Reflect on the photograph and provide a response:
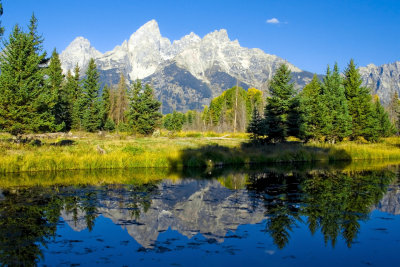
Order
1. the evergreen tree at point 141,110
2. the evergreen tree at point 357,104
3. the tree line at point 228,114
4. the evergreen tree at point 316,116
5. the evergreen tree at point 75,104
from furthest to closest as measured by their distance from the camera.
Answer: the tree line at point 228,114
the evergreen tree at point 75,104
the evergreen tree at point 141,110
the evergreen tree at point 357,104
the evergreen tree at point 316,116

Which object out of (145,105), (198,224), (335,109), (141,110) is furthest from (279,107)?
(198,224)

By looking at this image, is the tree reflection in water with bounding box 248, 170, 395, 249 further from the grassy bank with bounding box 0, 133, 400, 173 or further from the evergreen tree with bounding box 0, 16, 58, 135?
the evergreen tree with bounding box 0, 16, 58, 135

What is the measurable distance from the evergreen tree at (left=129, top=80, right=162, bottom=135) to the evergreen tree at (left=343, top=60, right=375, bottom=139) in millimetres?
28165

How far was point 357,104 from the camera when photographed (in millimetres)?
45812

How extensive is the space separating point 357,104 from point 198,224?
41230 millimetres

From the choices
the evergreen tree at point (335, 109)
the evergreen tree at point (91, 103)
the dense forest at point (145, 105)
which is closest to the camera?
the dense forest at point (145, 105)

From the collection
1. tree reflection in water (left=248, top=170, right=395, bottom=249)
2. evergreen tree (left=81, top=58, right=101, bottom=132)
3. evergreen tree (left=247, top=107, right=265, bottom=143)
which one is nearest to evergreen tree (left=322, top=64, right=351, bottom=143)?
evergreen tree (left=247, top=107, right=265, bottom=143)

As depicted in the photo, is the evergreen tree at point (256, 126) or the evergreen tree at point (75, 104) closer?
the evergreen tree at point (256, 126)

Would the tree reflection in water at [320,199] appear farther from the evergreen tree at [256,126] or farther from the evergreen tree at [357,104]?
the evergreen tree at [357,104]

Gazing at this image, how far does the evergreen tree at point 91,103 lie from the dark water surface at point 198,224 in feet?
137

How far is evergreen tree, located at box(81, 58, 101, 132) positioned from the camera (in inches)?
2350

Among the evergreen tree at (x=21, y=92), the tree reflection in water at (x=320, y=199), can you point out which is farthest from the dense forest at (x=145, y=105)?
the tree reflection in water at (x=320, y=199)

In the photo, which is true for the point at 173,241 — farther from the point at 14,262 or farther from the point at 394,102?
the point at 394,102

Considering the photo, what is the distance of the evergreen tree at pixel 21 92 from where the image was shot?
24.9 metres
